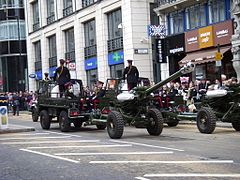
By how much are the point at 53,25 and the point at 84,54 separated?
7.50m

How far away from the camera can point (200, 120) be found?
15.3 metres

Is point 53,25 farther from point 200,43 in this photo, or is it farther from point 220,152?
point 220,152

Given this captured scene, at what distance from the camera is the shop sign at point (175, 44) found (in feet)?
98.7

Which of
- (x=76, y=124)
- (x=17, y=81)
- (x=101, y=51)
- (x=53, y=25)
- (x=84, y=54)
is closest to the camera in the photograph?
(x=76, y=124)

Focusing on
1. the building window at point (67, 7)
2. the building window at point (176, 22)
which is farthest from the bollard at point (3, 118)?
the building window at point (67, 7)

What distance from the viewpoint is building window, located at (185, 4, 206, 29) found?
28688 millimetres

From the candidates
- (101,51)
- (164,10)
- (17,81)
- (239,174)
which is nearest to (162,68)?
(164,10)

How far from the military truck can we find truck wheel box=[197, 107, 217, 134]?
2.98 meters

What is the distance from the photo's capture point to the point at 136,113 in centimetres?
1502

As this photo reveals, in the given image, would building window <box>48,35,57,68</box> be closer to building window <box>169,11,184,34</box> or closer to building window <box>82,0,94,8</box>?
building window <box>82,0,94,8</box>

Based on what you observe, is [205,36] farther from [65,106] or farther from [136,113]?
[136,113]

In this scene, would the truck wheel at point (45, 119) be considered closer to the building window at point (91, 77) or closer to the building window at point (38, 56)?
the building window at point (91, 77)

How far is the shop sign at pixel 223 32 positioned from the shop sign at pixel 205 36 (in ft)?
1.00

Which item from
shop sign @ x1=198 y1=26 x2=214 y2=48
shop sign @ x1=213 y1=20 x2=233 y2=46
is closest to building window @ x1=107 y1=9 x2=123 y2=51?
shop sign @ x1=198 y1=26 x2=214 y2=48
